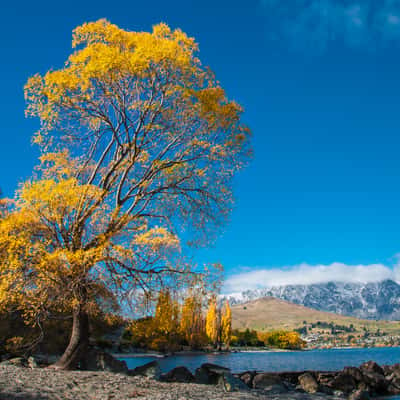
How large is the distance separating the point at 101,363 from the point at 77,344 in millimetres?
1933

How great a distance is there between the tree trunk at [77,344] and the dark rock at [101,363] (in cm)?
77

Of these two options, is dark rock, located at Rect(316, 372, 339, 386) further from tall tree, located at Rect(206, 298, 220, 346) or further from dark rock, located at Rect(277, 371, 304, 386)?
tall tree, located at Rect(206, 298, 220, 346)

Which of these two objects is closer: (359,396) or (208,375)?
(208,375)

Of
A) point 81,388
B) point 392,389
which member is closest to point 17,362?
point 81,388

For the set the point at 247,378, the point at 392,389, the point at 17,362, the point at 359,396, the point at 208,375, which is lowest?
the point at 392,389

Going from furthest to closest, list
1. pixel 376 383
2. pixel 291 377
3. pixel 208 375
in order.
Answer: pixel 291 377, pixel 376 383, pixel 208 375

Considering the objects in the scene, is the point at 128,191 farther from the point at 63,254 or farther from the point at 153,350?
the point at 153,350

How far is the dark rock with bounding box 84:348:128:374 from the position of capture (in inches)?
743

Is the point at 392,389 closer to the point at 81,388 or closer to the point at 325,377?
the point at 325,377

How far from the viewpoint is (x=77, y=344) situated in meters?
17.9

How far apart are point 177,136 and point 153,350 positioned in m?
87.2

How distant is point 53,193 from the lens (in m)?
15.6

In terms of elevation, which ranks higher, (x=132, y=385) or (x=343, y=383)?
(x=132, y=385)

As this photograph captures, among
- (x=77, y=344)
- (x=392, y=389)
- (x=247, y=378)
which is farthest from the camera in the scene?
(x=392, y=389)
